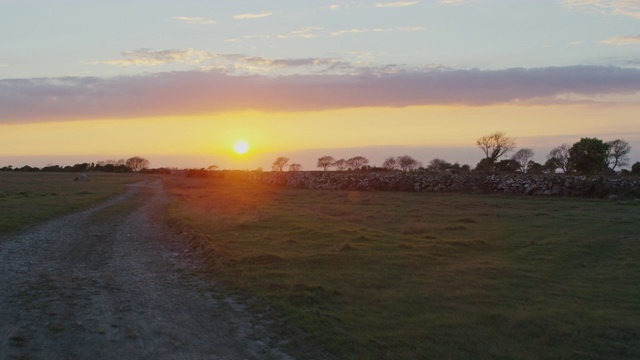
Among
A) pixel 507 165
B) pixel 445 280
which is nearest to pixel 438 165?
pixel 507 165

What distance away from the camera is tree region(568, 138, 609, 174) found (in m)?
49.1

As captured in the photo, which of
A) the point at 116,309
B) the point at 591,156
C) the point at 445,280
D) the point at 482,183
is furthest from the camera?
the point at 591,156

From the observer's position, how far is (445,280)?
1114 cm

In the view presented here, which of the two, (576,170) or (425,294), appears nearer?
(425,294)

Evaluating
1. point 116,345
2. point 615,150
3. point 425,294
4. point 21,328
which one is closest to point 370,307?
point 425,294

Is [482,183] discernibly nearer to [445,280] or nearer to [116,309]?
[445,280]

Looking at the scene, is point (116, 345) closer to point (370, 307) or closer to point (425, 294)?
point (370, 307)

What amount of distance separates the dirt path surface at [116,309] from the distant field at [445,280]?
90cm

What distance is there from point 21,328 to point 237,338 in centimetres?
291

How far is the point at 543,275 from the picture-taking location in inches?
465

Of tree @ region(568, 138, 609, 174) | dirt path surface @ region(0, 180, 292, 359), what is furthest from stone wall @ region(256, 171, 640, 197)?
dirt path surface @ region(0, 180, 292, 359)

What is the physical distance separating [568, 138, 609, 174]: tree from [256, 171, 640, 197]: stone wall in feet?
47.9

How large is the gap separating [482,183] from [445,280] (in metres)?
29.5

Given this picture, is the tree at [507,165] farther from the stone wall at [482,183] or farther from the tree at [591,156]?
the stone wall at [482,183]
